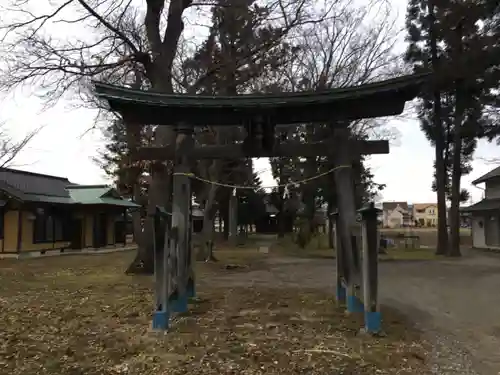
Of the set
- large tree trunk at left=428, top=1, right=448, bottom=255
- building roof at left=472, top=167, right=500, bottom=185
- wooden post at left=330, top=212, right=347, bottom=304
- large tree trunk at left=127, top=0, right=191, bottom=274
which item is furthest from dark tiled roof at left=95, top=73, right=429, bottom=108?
building roof at left=472, top=167, right=500, bottom=185

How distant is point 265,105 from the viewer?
757 cm

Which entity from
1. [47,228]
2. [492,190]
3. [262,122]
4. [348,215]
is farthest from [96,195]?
[492,190]

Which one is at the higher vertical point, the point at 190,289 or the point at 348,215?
the point at 348,215

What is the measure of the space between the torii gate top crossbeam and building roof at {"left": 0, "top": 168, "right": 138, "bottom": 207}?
1547 centimetres

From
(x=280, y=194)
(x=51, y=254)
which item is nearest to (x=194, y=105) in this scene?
(x=51, y=254)

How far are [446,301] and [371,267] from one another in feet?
12.3

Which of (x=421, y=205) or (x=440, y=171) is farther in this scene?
(x=421, y=205)

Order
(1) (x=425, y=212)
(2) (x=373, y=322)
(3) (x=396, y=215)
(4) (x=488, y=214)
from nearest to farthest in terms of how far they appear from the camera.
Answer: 1. (2) (x=373, y=322)
2. (4) (x=488, y=214)
3. (3) (x=396, y=215)
4. (1) (x=425, y=212)

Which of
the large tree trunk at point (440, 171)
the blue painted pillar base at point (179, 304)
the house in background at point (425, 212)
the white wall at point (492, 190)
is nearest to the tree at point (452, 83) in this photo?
the large tree trunk at point (440, 171)

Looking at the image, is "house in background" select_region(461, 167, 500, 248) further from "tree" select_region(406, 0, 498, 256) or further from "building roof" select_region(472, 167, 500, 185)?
"tree" select_region(406, 0, 498, 256)

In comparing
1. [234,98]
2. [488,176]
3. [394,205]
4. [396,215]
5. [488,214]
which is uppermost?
[394,205]

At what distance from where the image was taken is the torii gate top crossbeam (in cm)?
741

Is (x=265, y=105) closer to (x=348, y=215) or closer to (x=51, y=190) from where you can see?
(x=348, y=215)

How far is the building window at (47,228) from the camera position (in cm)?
2242
